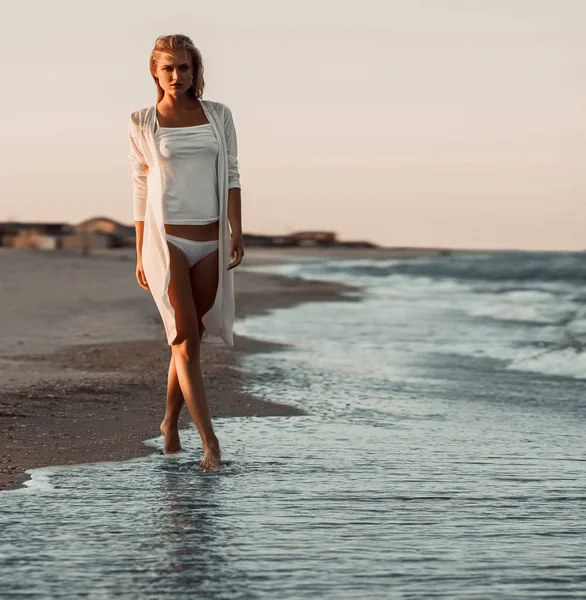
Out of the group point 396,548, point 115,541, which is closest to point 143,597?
point 115,541

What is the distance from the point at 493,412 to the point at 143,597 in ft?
13.2

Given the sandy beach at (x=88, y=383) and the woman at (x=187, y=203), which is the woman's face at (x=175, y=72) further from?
the sandy beach at (x=88, y=383)

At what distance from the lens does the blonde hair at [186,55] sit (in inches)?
192

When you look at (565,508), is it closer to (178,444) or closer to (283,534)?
(283,534)

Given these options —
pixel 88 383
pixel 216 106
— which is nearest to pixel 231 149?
pixel 216 106

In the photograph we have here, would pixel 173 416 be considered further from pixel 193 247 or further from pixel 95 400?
pixel 95 400

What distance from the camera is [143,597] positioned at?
2.94 m

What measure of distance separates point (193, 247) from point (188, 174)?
12.3 inches

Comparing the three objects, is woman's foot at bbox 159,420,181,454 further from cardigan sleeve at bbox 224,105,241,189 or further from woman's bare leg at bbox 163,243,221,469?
cardigan sleeve at bbox 224,105,241,189

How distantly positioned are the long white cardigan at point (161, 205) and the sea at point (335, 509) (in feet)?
2.10

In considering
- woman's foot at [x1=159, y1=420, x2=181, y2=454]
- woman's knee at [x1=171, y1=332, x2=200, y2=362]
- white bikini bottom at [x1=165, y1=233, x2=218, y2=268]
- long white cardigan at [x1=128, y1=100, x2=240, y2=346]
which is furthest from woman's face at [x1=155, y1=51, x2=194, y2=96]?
woman's foot at [x1=159, y1=420, x2=181, y2=454]

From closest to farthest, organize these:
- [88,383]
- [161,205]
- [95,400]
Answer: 1. [161,205]
2. [95,400]
3. [88,383]

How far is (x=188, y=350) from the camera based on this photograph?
502 cm

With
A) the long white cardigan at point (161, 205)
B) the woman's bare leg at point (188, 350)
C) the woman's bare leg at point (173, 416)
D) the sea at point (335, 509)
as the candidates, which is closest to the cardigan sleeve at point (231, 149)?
the long white cardigan at point (161, 205)
